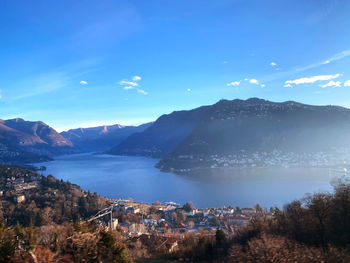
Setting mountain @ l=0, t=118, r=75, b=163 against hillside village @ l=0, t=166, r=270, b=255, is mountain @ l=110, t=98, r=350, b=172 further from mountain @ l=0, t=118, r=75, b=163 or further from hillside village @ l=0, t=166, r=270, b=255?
mountain @ l=0, t=118, r=75, b=163

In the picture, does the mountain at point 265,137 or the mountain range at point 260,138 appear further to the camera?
the mountain range at point 260,138

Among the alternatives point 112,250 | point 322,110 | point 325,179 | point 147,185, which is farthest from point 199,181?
point 322,110

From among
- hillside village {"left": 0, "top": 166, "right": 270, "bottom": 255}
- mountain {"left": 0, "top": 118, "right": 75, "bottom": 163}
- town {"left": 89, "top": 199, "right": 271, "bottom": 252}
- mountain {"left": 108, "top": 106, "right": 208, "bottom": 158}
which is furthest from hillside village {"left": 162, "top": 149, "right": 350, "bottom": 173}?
mountain {"left": 0, "top": 118, "right": 75, "bottom": 163}

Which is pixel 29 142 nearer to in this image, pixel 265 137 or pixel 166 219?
pixel 265 137

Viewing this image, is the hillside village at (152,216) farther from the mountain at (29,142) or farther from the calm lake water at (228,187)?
the mountain at (29,142)

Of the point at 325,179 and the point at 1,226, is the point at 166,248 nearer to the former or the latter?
the point at 1,226

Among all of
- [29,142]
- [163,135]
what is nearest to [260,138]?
[163,135]

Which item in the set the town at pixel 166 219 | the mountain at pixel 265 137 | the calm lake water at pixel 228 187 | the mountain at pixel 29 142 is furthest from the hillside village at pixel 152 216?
the mountain at pixel 29 142
